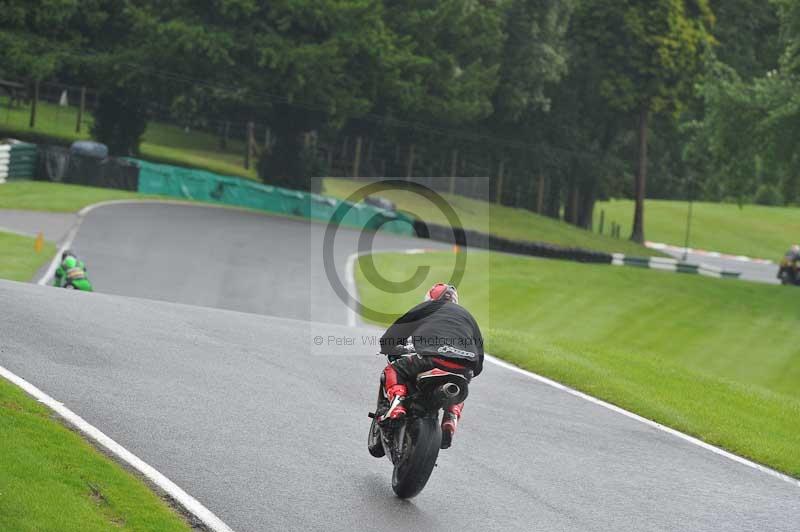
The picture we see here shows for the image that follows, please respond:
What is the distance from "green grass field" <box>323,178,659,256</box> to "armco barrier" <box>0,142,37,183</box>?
51.0 feet

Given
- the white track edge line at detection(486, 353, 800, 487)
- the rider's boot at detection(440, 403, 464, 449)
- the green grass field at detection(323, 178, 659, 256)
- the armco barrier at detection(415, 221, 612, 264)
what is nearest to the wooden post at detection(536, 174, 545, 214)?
the green grass field at detection(323, 178, 659, 256)

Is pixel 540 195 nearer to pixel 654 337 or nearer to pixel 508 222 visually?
pixel 508 222

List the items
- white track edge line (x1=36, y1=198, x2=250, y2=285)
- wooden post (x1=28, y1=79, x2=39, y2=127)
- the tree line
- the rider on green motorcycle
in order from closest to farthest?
the rider on green motorcycle → white track edge line (x1=36, y1=198, x2=250, y2=285) → the tree line → wooden post (x1=28, y1=79, x2=39, y2=127)

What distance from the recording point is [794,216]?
96812mm

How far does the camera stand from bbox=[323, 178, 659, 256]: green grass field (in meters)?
59.9

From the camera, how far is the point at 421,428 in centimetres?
994

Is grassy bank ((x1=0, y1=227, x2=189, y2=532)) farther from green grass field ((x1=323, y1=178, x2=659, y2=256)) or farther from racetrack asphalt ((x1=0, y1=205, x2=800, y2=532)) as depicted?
green grass field ((x1=323, y1=178, x2=659, y2=256))

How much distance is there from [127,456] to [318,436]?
7.05ft

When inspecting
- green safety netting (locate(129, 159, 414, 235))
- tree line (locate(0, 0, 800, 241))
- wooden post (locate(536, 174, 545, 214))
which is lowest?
green safety netting (locate(129, 159, 414, 235))

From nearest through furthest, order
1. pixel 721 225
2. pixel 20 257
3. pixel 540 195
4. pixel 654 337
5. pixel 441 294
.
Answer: pixel 441 294, pixel 20 257, pixel 654 337, pixel 540 195, pixel 721 225

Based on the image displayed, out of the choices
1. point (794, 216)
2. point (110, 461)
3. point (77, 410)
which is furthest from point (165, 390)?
point (794, 216)

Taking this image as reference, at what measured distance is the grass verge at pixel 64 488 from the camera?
836 centimetres

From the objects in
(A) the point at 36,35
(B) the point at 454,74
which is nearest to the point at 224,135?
(B) the point at 454,74

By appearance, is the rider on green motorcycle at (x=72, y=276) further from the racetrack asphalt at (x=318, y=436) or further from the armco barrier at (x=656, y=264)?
the armco barrier at (x=656, y=264)
